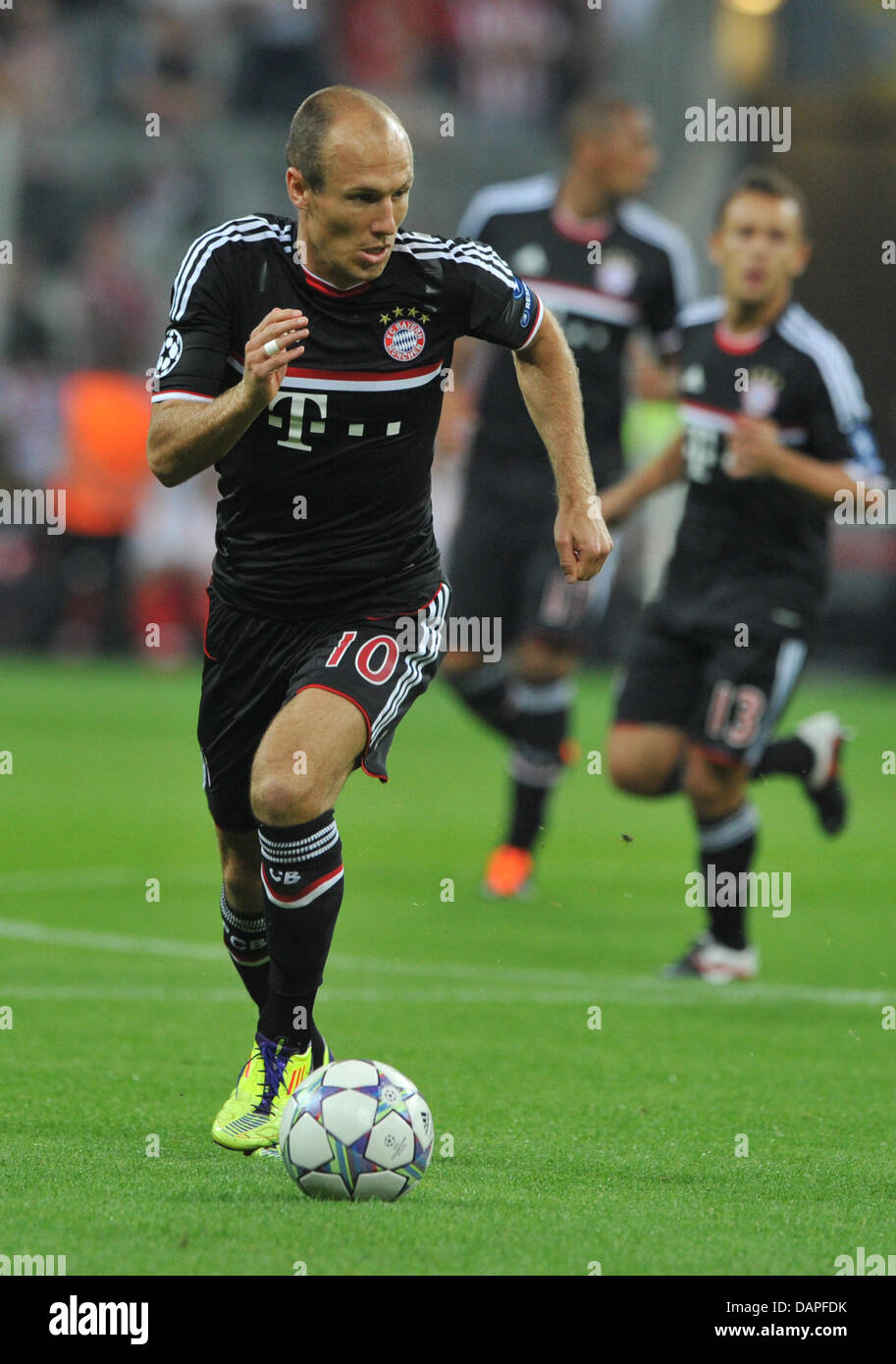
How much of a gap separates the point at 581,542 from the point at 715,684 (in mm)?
2526

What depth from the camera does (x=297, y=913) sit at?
477 cm

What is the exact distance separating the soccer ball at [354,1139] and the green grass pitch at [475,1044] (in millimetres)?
65

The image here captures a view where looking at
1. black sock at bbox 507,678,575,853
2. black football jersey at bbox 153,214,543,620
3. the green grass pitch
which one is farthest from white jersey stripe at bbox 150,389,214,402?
black sock at bbox 507,678,575,853

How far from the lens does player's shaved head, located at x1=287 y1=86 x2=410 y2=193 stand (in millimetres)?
4672

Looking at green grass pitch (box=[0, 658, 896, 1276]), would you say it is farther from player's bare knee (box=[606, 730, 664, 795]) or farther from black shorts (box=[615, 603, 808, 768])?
black shorts (box=[615, 603, 808, 768])

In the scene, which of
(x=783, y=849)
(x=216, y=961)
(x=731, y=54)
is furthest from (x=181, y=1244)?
(x=731, y=54)

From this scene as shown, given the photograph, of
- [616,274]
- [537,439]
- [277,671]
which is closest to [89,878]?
[537,439]

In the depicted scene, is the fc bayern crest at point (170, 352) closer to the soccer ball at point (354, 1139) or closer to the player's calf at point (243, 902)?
the player's calf at point (243, 902)

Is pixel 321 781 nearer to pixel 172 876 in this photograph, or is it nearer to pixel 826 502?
pixel 826 502

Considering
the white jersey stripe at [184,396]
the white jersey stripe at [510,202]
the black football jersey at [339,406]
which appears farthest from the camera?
the white jersey stripe at [510,202]

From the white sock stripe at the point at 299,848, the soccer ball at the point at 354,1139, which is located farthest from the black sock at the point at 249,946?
the soccer ball at the point at 354,1139

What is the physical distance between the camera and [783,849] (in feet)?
35.5

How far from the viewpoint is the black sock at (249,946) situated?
5.33 meters

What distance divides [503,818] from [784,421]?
450cm
